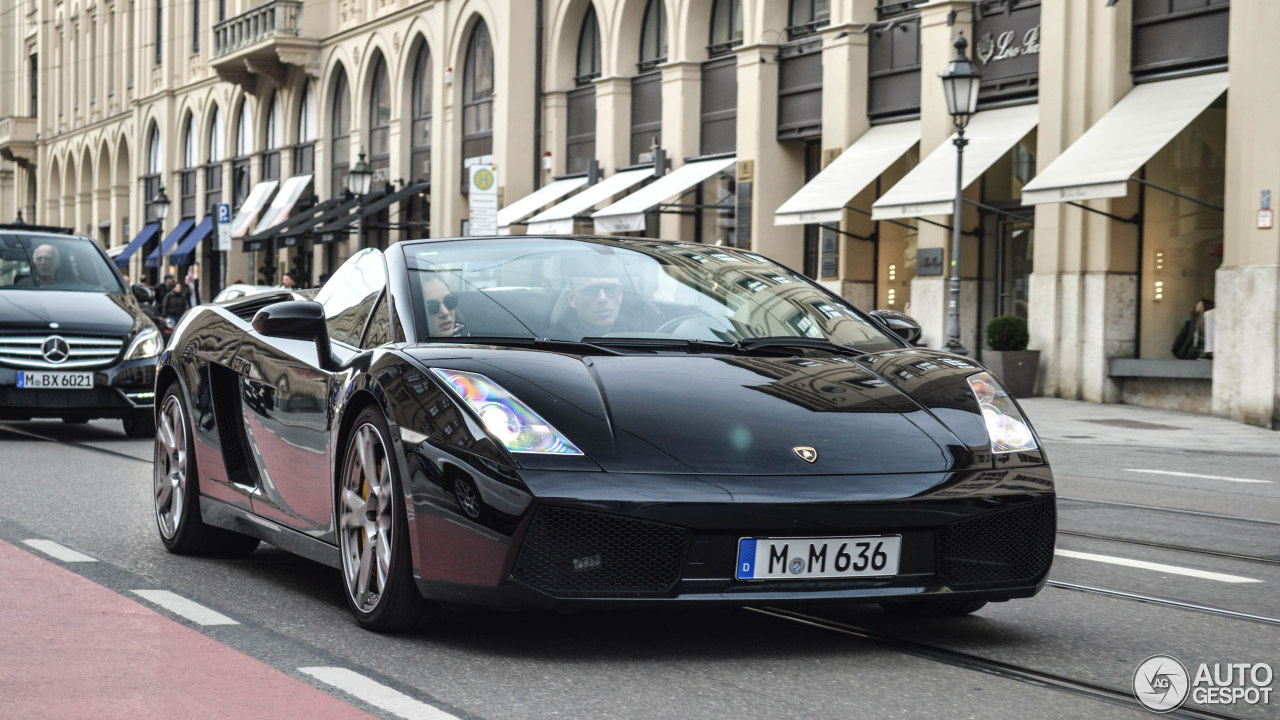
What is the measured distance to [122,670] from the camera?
16.8 ft

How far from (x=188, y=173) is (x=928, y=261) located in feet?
133

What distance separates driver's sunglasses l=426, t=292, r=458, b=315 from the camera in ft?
19.7

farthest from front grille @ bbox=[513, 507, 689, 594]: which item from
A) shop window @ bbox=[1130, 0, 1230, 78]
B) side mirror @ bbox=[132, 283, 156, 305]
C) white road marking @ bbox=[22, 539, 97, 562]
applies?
shop window @ bbox=[1130, 0, 1230, 78]

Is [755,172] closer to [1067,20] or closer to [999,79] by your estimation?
[999,79]

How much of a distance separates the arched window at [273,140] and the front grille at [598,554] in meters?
47.7

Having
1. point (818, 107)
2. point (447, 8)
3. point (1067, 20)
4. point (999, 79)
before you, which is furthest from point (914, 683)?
point (447, 8)

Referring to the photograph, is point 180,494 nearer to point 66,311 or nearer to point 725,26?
point 66,311

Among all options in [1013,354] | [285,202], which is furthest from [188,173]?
[1013,354]

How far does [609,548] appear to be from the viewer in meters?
5.02

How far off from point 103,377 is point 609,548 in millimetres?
10140

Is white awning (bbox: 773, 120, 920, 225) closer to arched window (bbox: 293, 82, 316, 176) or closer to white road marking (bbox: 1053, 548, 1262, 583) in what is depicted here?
white road marking (bbox: 1053, 548, 1262, 583)

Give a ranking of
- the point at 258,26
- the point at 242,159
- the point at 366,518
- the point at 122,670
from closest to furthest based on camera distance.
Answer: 1. the point at 122,670
2. the point at 366,518
3. the point at 258,26
4. the point at 242,159

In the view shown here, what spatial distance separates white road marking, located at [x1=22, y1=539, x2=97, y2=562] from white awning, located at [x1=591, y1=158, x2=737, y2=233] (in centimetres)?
2198

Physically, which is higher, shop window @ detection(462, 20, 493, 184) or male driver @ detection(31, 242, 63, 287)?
shop window @ detection(462, 20, 493, 184)
